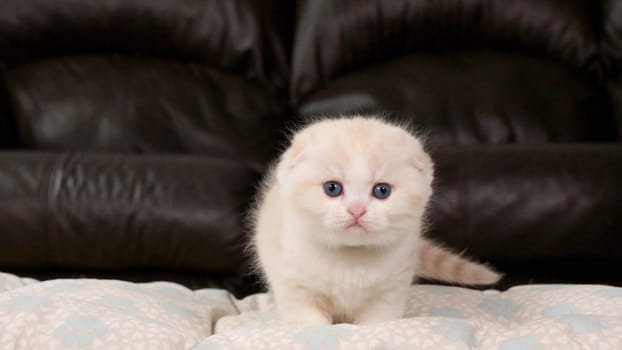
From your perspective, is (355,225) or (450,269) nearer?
(355,225)

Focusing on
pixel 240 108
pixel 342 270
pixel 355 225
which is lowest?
pixel 240 108

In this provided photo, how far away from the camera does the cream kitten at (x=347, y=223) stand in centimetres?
102

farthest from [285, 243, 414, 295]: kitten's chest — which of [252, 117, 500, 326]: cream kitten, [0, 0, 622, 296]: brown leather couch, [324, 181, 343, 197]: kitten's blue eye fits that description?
[0, 0, 622, 296]: brown leather couch

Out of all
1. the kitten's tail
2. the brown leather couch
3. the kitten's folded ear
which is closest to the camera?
the kitten's folded ear

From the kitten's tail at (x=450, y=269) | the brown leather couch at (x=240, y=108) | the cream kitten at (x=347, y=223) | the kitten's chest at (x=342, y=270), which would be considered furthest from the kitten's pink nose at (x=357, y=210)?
the brown leather couch at (x=240, y=108)

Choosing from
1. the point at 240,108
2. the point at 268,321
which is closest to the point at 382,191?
the point at 268,321

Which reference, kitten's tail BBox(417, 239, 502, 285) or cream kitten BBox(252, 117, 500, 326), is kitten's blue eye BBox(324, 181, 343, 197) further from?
kitten's tail BBox(417, 239, 502, 285)

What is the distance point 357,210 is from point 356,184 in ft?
0.13

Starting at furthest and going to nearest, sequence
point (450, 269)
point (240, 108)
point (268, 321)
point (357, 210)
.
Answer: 1. point (240, 108)
2. point (450, 269)
3. point (268, 321)
4. point (357, 210)

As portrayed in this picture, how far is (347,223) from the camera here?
1001 mm

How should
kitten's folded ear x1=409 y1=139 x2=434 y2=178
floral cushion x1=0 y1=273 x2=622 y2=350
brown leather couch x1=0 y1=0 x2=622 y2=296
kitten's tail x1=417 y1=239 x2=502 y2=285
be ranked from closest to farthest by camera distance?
floral cushion x1=0 y1=273 x2=622 y2=350 → kitten's folded ear x1=409 y1=139 x2=434 y2=178 → kitten's tail x1=417 y1=239 x2=502 y2=285 → brown leather couch x1=0 y1=0 x2=622 y2=296

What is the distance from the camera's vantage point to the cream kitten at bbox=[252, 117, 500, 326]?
1018 mm

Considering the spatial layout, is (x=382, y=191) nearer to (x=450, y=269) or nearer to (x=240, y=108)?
(x=450, y=269)

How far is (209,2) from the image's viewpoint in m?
2.20
